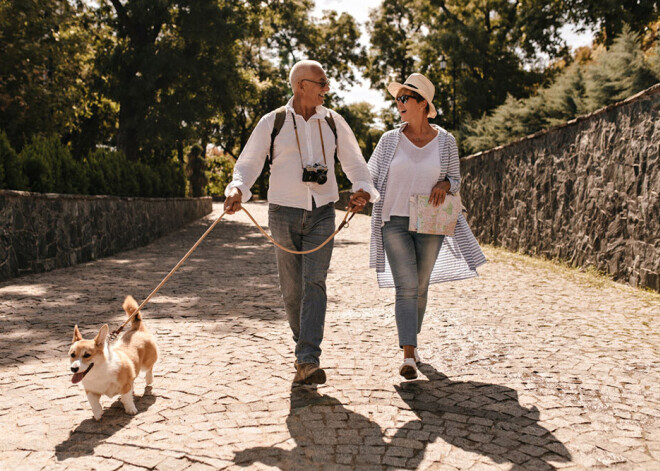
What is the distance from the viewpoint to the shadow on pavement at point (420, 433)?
119 inches

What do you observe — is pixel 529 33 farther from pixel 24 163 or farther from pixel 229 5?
pixel 24 163

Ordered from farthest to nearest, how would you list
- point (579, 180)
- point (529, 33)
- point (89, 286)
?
point (529, 33) < point (579, 180) < point (89, 286)

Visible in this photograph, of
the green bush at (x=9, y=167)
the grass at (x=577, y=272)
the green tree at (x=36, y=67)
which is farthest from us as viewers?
the green tree at (x=36, y=67)

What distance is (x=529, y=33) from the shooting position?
25734 millimetres

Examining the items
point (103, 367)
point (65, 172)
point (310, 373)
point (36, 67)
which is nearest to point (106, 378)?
point (103, 367)

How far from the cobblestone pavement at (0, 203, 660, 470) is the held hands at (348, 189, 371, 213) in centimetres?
121

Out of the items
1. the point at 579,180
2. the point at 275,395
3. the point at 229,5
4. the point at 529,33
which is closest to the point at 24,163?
the point at 275,395

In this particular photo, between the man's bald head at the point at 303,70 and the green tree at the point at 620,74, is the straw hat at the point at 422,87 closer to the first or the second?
the man's bald head at the point at 303,70

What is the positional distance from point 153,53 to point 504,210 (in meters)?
12.7

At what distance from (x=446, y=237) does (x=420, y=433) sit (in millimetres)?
2040

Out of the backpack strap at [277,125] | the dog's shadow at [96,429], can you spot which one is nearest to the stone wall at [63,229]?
the dog's shadow at [96,429]

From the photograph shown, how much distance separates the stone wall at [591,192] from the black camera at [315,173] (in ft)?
18.2

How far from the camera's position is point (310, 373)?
400 centimetres

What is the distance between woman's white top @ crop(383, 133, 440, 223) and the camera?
4.57 m
